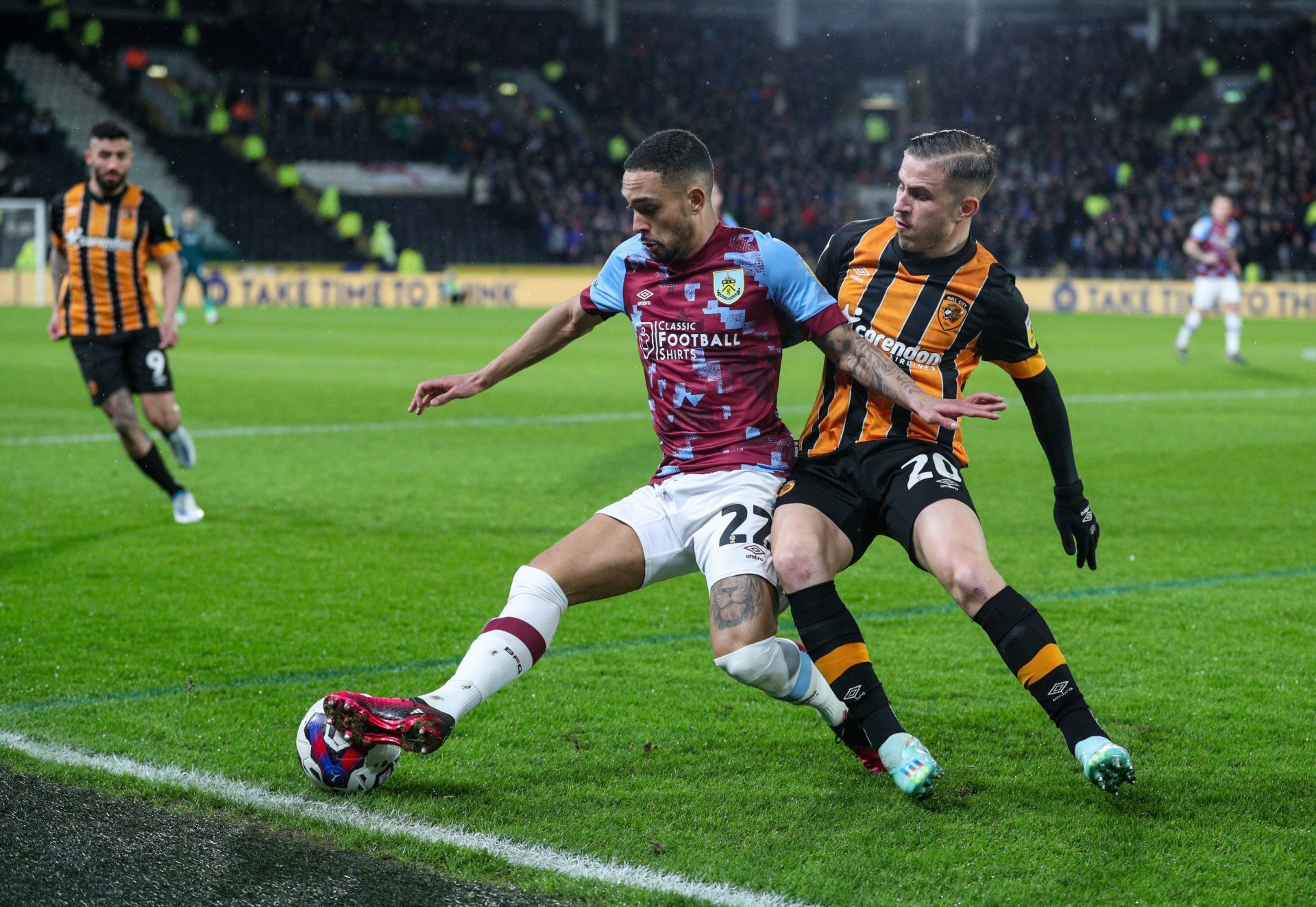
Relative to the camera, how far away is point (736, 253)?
3770 millimetres

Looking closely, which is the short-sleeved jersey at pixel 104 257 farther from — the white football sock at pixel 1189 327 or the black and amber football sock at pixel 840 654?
Answer: the white football sock at pixel 1189 327

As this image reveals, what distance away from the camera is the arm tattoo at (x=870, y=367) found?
358 cm

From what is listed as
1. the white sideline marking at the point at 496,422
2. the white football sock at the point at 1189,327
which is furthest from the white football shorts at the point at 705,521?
the white football sock at the point at 1189,327

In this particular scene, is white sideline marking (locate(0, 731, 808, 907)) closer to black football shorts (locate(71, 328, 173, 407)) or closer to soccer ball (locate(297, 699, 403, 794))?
soccer ball (locate(297, 699, 403, 794))

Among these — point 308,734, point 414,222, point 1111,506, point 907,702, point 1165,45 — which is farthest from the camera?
point 1165,45

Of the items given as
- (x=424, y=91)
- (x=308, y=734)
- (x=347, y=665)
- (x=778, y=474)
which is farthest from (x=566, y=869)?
(x=424, y=91)

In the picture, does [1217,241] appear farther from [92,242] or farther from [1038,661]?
[1038,661]

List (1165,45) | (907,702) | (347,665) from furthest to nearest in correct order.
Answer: (1165,45) < (347,665) < (907,702)

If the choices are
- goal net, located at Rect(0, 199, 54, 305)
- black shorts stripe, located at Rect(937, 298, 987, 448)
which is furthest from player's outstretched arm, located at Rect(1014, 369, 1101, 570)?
goal net, located at Rect(0, 199, 54, 305)

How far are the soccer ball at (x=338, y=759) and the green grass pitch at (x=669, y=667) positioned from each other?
0.18ft

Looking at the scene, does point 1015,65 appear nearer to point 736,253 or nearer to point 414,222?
point 414,222

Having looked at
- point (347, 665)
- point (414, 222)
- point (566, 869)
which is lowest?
point (414, 222)

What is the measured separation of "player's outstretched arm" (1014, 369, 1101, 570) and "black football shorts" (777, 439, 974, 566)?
0.26 meters

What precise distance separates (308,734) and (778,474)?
139cm
